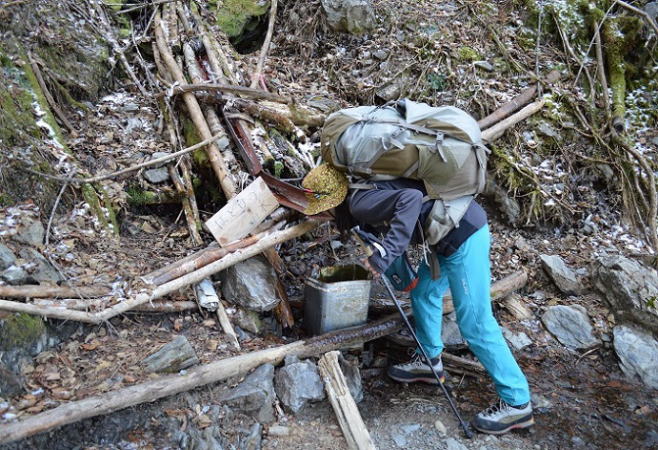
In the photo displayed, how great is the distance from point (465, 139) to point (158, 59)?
5.07 metres

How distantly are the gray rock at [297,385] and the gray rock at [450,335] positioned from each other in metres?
1.91

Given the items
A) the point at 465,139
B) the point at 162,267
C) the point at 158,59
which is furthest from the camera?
the point at 158,59

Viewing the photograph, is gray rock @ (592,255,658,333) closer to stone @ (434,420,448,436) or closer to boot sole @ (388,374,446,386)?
boot sole @ (388,374,446,386)

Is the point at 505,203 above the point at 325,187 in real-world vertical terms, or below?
below

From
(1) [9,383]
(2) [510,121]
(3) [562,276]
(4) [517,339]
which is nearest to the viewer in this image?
(1) [9,383]

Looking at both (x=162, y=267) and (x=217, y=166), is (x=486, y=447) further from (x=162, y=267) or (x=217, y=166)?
(x=217, y=166)

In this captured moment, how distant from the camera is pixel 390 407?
4969mm

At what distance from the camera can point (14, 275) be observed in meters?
4.06

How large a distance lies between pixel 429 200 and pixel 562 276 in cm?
349

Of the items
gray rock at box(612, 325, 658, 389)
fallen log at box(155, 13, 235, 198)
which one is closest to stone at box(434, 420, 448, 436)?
gray rock at box(612, 325, 658, 389)

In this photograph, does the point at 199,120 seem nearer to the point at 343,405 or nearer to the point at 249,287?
the point at 249,287

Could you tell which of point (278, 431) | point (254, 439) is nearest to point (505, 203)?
point (278, 431)

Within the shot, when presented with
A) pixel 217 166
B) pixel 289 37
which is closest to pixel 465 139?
pixel 217 166

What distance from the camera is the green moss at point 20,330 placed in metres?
3.73
